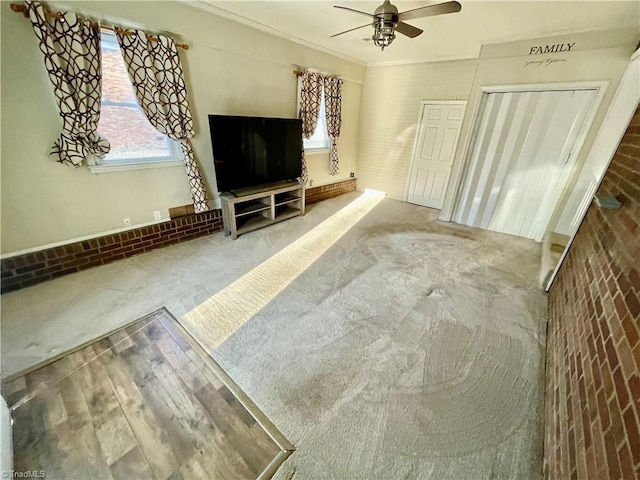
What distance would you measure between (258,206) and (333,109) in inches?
88.2

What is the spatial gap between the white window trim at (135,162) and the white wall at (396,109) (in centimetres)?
362

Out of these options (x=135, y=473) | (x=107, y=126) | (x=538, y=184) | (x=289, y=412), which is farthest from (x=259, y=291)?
(x=538, y=184)

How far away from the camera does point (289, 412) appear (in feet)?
4.51

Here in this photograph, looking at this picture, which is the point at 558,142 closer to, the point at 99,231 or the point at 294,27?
the point at 294,27

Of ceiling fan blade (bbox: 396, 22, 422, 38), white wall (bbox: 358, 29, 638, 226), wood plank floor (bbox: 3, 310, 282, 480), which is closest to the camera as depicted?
wood plank floor (bbox: 3, 310, 282, 480)

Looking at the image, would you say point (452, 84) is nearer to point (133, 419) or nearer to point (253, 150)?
point (253, 150)

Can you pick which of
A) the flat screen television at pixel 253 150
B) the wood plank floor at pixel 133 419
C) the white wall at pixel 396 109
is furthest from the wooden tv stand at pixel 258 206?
the white wall at pixel 396 109

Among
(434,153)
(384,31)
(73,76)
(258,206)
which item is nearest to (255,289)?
→ (258,206)

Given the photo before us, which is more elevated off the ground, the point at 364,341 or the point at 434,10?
the point at 434,10

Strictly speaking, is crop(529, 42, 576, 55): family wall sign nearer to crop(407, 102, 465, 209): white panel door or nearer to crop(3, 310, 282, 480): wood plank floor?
crop(407, 102, 465, 209): white panel door

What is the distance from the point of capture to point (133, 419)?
4.28ft

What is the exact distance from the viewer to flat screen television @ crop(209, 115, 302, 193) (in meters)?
2.95

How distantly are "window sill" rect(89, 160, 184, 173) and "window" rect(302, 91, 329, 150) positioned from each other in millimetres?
2215

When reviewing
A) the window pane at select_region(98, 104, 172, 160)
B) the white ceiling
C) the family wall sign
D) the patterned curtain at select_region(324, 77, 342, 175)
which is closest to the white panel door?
the white ceiling
